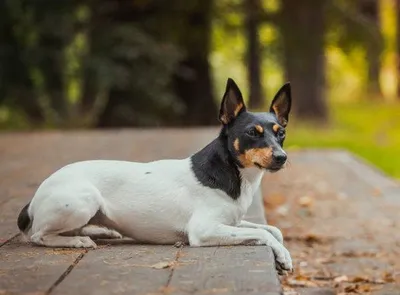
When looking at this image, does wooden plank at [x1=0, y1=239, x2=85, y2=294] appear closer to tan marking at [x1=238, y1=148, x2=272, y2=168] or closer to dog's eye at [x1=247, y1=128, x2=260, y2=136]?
tan marking at [x1=238, y1=148, x2=272, y2=168]

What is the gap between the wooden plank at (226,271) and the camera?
475 cm

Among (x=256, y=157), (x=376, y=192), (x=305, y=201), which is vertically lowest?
(x=376, y=192)

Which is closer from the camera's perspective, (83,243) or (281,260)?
(281,260)

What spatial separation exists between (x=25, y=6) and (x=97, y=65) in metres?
2.46

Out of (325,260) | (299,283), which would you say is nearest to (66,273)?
(299,283)

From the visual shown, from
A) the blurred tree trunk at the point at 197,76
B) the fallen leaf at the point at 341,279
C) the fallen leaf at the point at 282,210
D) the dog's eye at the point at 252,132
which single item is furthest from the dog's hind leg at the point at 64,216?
the blurred tree trunk at the point at 197,76

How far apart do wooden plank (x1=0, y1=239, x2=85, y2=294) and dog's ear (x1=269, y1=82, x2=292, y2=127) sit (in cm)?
153

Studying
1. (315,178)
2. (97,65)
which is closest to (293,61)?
(97,65)

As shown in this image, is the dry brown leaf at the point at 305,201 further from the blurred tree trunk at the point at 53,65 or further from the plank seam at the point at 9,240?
the blurred tree trunk at the point at 53,65

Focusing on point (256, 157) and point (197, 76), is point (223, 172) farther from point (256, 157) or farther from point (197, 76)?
point (197, 76)

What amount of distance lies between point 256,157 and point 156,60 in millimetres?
15143

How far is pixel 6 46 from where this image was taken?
22.7m

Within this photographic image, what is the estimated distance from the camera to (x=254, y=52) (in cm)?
3069

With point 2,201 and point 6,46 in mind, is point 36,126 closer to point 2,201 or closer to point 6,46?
point 6,46
